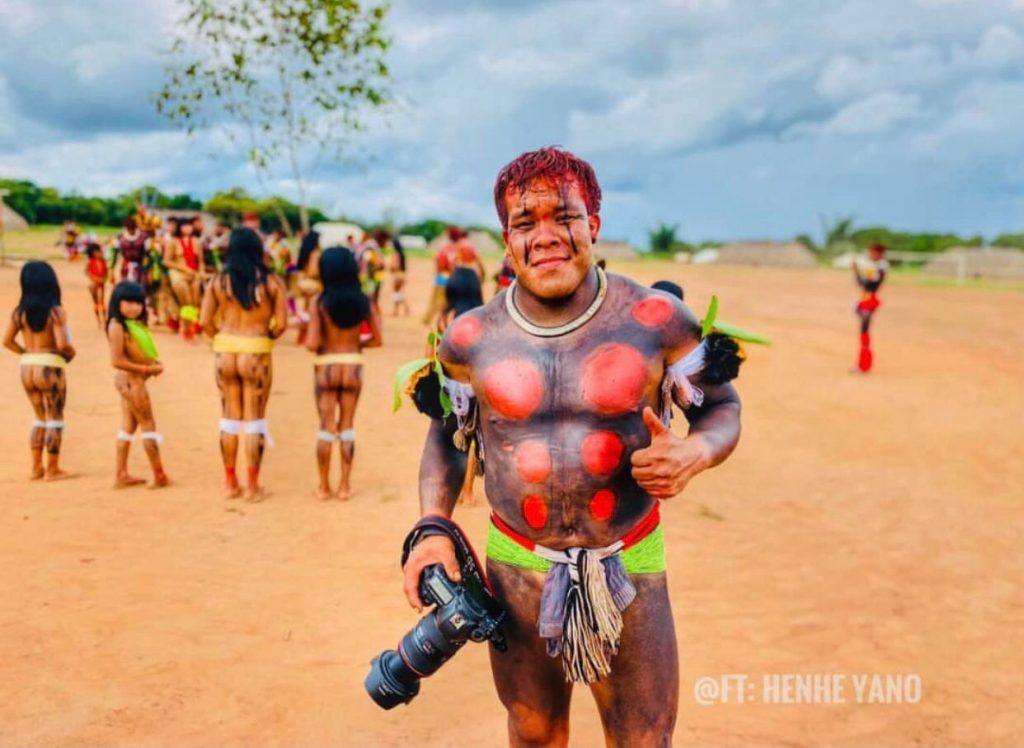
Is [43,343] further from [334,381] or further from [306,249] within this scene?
[306,249]

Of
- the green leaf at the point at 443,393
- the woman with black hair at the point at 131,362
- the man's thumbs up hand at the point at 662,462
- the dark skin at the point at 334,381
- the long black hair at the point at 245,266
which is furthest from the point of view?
the woman with black hair at the point at 131,362

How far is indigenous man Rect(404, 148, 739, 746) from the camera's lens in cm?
229

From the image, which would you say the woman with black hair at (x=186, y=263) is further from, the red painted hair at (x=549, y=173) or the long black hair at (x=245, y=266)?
the red painted hair at (x=549, y=173)

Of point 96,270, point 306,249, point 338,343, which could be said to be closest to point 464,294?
point 338,343

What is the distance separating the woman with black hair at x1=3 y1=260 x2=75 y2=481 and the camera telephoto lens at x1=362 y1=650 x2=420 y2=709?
5978 mm

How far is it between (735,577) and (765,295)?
3038cm

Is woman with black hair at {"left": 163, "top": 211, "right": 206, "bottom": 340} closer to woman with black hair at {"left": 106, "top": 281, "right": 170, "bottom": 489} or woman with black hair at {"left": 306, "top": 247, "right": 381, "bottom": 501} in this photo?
woman with black hair at {"left": 106, "top": 281, "right": 170, "bottom": 489}

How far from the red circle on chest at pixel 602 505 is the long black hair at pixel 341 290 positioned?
4999mm

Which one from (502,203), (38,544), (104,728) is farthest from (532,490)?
(38,544)

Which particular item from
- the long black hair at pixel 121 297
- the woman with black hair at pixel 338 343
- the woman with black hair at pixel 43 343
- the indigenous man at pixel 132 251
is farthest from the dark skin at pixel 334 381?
the indigenous man at pixel 132 251

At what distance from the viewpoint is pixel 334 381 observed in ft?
23.5

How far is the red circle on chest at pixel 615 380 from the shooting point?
2.27m

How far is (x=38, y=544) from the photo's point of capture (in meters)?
6.13

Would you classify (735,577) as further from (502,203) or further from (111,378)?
(111,378)
